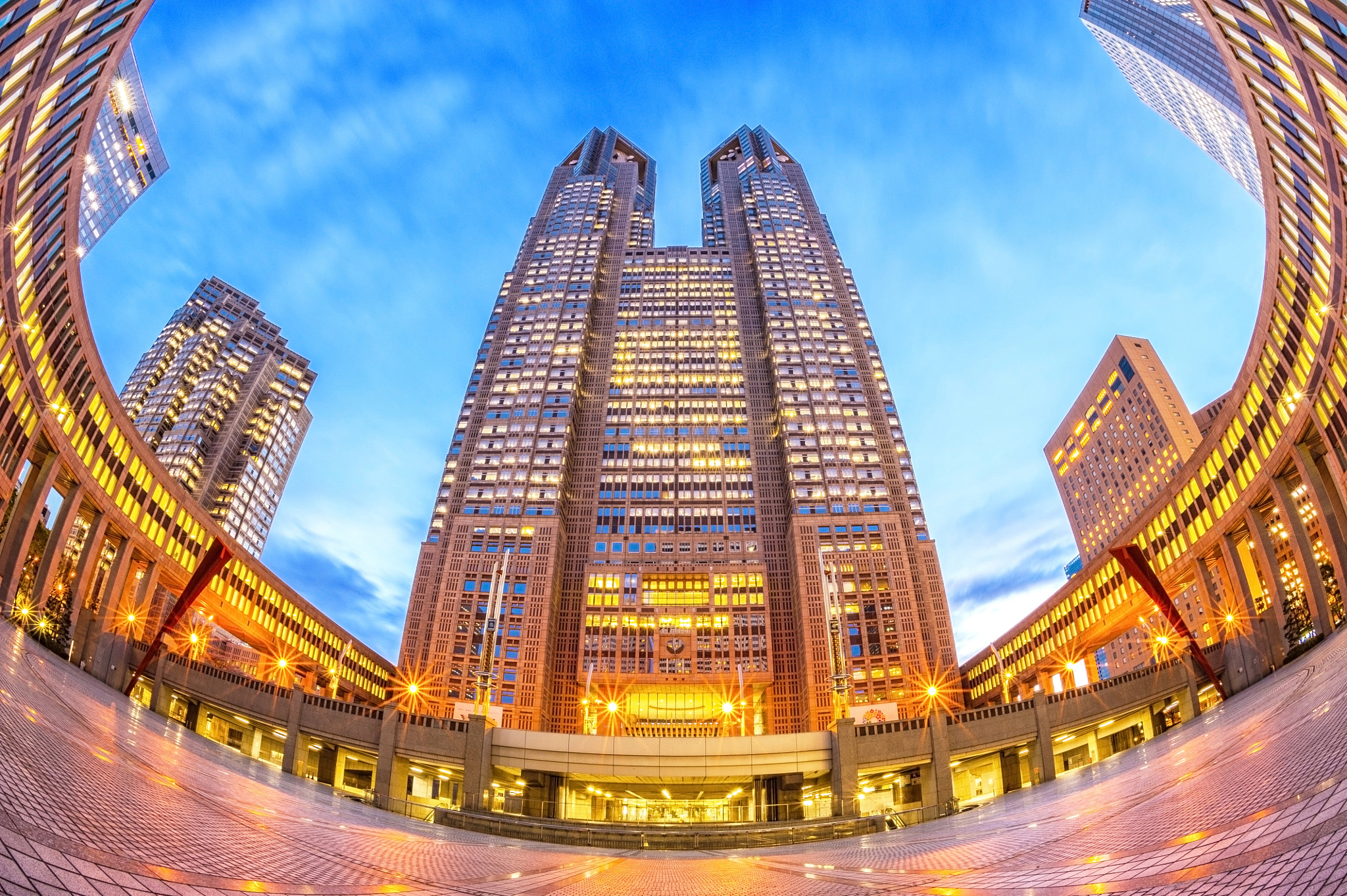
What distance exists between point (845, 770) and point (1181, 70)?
11272cm

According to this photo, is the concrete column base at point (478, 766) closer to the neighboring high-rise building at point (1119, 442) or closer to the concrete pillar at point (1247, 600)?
the concrete pillar at point (1247, 600)

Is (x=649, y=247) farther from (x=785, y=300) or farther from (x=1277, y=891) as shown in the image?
(x=1277, y=891)

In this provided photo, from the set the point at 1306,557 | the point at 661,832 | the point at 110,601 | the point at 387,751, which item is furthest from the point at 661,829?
the point at 110,601

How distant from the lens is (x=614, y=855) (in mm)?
20047

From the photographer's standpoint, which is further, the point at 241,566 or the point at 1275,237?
the point at 241,566

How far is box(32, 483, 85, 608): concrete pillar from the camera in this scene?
2036 inches

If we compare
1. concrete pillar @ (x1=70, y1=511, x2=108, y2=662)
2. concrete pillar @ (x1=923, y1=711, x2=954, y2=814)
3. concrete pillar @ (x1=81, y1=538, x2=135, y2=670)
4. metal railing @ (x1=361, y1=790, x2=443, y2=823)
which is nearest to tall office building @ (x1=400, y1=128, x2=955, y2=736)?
concrete pillar @ (x1=923, y1=711, x2=954, y2=814)

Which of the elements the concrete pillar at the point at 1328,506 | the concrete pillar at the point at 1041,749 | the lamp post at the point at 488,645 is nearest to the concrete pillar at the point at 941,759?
the concrete pillar at the point at 1041,749

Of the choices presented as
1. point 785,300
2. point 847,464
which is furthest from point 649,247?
point 847,464

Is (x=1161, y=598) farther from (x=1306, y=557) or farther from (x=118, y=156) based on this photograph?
(x=118, y=156)

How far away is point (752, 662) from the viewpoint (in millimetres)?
87000

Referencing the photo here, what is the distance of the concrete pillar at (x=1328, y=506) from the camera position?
4862cm

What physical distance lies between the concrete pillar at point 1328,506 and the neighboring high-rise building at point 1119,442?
87571 mm

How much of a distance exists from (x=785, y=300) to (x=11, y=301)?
343 ft
